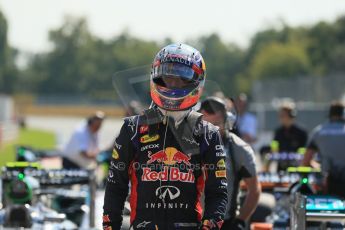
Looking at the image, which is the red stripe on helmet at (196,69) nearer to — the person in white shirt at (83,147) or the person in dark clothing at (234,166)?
the person in dark clothing at (234,166)

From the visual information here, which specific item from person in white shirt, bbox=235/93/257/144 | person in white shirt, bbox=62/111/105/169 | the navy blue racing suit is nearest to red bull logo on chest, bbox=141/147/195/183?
the navy blue racing suit

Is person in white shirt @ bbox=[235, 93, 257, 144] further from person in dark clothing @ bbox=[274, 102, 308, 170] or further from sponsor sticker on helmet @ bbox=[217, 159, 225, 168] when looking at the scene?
sponsor sticker on helmet @ bbox=[217, 159, 225, 168]

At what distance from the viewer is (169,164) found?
14.9 ft

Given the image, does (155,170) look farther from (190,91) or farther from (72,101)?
(72,101)

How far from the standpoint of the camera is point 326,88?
3366cm

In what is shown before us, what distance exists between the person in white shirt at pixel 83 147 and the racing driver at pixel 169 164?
8.81 meters

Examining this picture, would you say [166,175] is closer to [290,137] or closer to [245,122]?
[290,137]

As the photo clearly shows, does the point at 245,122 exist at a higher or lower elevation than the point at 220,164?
higher

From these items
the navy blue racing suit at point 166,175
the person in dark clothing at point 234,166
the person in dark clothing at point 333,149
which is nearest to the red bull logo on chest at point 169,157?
the navy blue racing suit at point 166,175

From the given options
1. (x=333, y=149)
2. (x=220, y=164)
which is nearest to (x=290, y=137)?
(x=333, y=149)

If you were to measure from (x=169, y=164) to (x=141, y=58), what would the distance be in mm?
115024

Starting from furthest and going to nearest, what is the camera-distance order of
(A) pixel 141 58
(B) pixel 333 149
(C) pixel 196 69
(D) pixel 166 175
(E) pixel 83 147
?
1. (A) pixel 141 58
2. (E) pixel 83 147
3. (B) pixel 333 149
4. (C) pixel 196 69
5. (D) pixel 166 175

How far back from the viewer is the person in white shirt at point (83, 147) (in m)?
13.4

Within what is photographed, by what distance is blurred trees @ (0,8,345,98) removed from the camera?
10019 cm
